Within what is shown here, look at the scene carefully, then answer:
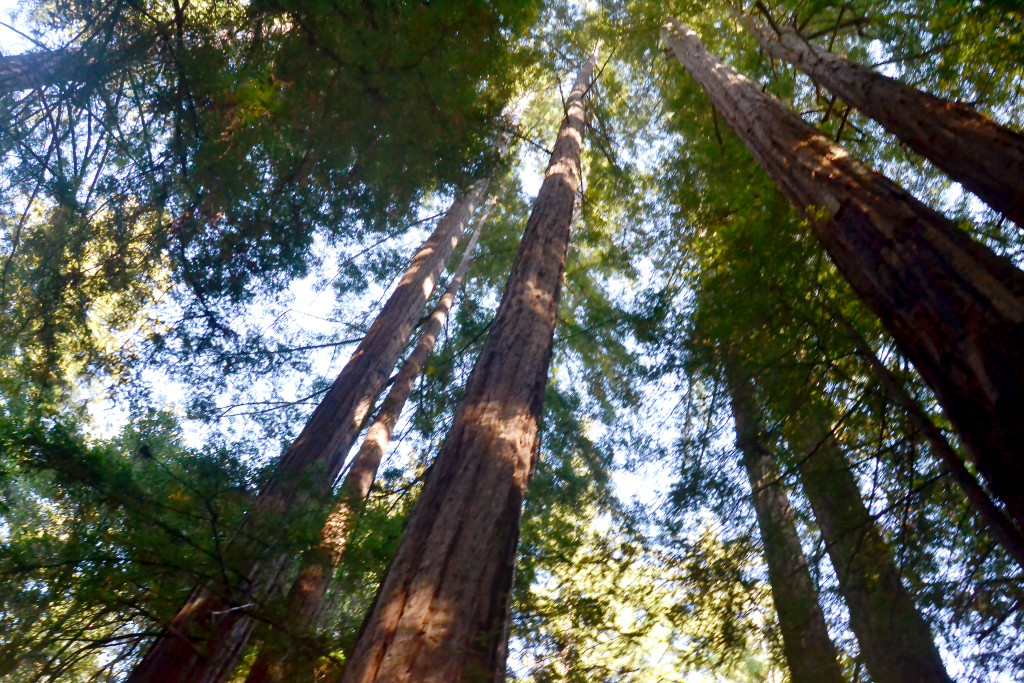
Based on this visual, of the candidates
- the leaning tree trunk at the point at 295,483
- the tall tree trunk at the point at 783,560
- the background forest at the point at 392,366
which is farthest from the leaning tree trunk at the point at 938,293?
the leaning tree trunk at the point at 295,483

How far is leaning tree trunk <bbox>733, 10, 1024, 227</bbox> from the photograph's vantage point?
8.89 feet

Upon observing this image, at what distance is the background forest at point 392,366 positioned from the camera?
11.4ft

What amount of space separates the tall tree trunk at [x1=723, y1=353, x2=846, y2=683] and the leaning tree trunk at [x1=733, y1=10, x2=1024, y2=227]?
2195 millimetres

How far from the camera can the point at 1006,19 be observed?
13.8 feet

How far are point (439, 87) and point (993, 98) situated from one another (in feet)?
15.7

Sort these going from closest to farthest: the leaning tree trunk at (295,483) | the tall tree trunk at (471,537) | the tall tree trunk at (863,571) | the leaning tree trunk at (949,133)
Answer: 1. the tall tree trunk at (471,537)
2. the leaning tree trunk at (949,133)
3. the leaning tree trunk at (295,483)
4. the tall tree trunk at (863,571)

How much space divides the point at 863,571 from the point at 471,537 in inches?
132

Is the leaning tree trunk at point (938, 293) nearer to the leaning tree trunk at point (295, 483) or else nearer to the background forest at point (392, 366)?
the background forest at point (392, 366)

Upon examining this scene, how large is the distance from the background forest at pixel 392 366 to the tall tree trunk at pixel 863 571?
2cm

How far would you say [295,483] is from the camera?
15.7ft

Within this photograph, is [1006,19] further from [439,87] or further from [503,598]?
[503,598]

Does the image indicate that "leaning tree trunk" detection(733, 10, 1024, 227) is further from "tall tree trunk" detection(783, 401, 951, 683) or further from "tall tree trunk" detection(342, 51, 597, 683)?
"tall tree trunk" detection(342, 51, 597, 683)

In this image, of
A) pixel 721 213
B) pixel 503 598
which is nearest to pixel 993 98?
pixel 721 213

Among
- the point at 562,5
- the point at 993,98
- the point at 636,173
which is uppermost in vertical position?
the point at 562,5
